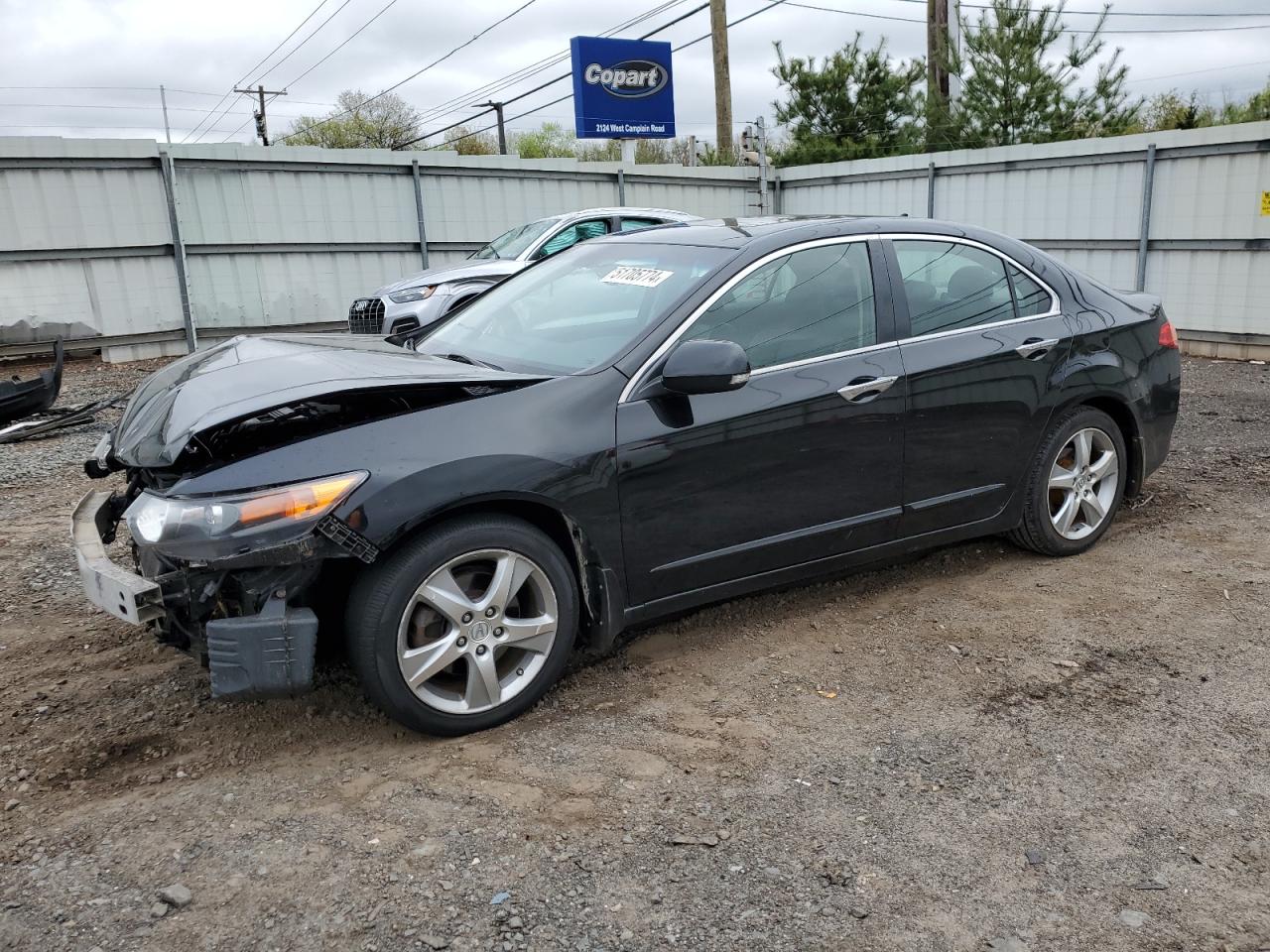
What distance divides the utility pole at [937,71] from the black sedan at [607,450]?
15.7m

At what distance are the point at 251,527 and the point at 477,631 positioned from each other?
747mm

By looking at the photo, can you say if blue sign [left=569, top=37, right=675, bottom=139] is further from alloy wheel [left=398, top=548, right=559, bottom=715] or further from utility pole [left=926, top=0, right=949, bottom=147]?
alloy wheel [left=398, top=548, right=559, bottom=715]

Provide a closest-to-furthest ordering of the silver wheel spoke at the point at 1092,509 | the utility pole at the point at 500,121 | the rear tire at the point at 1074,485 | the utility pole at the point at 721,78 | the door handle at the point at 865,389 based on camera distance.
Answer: the door handle at the point at 865,389, the rear tire at the point at 1074,485, the silver wheel spoke at the point at 1092,509, the utility pole at the point at 721,78, the utility pole at the point at 500,121

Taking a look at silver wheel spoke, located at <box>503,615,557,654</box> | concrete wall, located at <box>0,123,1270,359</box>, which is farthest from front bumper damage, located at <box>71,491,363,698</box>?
concrete wall, located at <box>0,123,1270,359</box>

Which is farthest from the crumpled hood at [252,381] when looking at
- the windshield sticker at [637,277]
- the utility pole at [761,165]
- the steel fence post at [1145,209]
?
the utility pole at [761,165]

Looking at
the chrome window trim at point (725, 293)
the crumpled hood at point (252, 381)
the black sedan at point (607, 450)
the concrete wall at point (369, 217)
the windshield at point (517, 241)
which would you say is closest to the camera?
the black sedan at point (607, 450)

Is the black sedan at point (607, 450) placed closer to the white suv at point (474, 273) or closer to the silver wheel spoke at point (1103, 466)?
the silver wheel spoke at point (1103, 466)

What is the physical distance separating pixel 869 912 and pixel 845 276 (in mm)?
2506

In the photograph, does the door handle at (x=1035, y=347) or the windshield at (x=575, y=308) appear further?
the door handle at (x=1035, y=347)

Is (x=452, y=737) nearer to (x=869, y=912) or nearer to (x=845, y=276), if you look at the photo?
(x=869, y=912)

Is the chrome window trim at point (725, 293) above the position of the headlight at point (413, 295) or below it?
above

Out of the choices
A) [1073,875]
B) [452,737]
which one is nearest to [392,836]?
[452,737]

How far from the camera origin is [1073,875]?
102 inches

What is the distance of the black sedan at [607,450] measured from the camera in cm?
297
